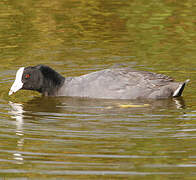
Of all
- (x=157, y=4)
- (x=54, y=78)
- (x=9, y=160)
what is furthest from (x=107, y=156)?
(x=157, y=4)

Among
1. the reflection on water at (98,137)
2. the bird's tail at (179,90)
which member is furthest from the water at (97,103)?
the bird's tail at (179,90)

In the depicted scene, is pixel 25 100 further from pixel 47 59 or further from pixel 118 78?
pixel 47 59

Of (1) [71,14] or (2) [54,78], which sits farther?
(1) [71,14]

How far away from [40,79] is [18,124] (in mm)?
2060

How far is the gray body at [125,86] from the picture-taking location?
998 centimetres

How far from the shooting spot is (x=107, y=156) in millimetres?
6922

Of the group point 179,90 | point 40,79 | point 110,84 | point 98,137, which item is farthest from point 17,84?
point 98,137

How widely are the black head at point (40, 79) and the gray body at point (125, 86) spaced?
462 mm

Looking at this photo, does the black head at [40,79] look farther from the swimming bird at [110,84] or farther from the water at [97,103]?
the water at [97,103]

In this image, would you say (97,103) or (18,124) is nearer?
(18,124)

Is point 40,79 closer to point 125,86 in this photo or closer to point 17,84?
point 17,84

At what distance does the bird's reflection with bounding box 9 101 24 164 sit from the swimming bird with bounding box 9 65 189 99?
20.9 inches

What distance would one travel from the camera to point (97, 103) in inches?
387

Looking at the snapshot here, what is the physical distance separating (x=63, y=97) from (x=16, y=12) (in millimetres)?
7415
